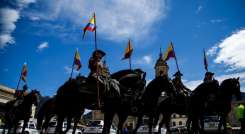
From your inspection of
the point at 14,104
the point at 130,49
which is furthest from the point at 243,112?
the point at 14,104

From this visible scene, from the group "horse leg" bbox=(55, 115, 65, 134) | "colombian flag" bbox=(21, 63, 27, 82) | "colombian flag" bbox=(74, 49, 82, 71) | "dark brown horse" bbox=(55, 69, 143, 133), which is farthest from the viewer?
"colombian flag" bbox=(21, 63, 27, 82)

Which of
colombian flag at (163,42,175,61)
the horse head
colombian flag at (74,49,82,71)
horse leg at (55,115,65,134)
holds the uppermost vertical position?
colombian flag at (163,42,175,61)

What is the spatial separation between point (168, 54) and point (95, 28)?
259 inches

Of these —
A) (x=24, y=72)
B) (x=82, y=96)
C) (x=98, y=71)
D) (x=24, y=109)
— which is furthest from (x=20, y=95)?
(x=98, y=71)

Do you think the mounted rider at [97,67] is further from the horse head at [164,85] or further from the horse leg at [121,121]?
the horse head at [164,85]

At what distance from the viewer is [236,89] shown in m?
15.0

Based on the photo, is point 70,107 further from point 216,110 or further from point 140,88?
point 216,110

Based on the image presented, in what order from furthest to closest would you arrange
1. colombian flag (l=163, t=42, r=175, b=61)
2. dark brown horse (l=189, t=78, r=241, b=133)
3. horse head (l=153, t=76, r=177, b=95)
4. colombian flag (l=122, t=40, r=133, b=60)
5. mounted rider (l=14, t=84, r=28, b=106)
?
mounted rider (l=14, t=84, r=28, b=106) → colombian flag (l=122, t=40, r=133, b=60) → colombian flag (l=163, t=42, r=175, b=61) → dark brown horse (l=189, t=78, r=241, b=133) → horse head (l=153, t=76, r=177, b=95)

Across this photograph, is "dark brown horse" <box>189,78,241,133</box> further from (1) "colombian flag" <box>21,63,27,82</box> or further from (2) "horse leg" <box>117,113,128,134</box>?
(1) "colombian flag" <box>21,63,27,82</box>

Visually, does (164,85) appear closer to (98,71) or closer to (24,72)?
(98,71)

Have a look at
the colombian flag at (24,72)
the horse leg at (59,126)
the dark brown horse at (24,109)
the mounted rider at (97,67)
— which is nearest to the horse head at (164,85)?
the mounted rider at (97,67)

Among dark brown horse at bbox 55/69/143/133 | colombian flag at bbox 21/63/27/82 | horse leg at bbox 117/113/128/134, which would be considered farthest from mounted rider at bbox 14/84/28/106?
horse leg at bbox 117/113/128/134

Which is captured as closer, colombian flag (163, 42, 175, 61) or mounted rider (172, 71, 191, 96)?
mounted rider (172, 71, 191, 96)

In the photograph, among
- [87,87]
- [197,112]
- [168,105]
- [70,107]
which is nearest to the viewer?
Result: [87,87]
